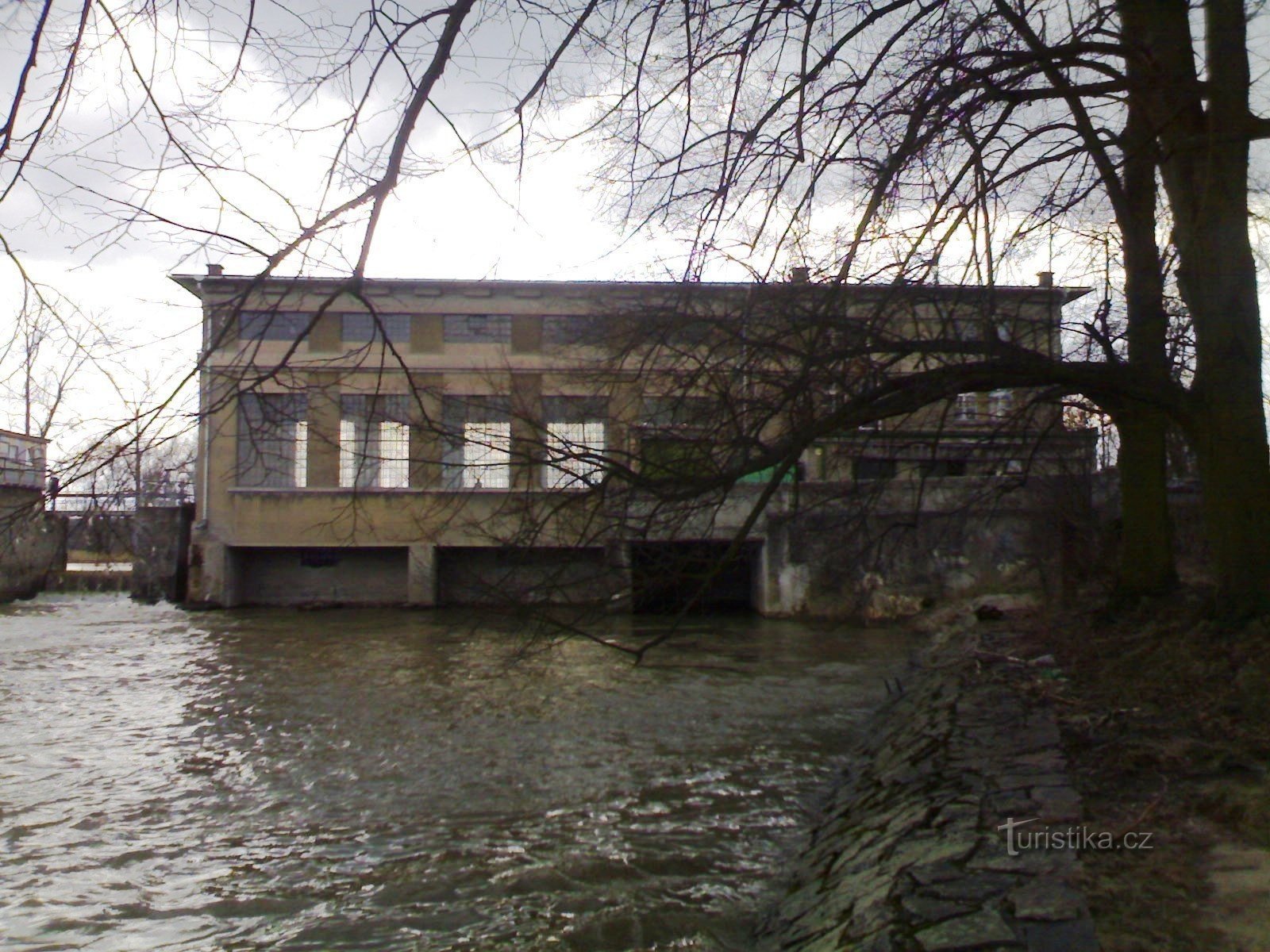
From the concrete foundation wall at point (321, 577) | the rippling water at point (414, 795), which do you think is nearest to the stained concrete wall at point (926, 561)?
the rippling water at point (414, 795)

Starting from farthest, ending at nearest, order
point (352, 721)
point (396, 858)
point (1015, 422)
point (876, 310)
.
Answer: point (352, 721)
point (1015, 422)
point (396, 858)
point (876, 310)

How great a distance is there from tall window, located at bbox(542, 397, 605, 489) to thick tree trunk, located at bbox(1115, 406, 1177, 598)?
4947mm

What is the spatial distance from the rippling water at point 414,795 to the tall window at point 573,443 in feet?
4.06

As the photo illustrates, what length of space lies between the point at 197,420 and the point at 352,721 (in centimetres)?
981

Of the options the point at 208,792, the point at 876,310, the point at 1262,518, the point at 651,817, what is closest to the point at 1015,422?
the point at 1262,518

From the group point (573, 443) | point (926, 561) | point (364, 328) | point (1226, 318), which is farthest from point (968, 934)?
point (364, 328)

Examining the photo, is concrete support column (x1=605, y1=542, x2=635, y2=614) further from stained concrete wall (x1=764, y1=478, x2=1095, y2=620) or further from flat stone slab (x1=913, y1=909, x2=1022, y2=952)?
stained concrete wall (x1=764, y1=478, x2=1095, y2=620)

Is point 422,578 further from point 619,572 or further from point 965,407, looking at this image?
point 619,572

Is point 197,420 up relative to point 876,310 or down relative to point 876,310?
down

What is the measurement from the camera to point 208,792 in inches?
403

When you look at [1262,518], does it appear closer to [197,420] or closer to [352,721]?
[197,420]

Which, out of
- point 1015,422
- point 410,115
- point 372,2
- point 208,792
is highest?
point 372,2

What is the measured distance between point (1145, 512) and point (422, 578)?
75.2 ft

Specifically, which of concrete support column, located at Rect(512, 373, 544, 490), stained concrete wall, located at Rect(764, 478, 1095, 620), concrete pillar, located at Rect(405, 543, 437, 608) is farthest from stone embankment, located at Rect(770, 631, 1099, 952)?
concrete pillar, located at Rect(405, 543, 437, 608)
